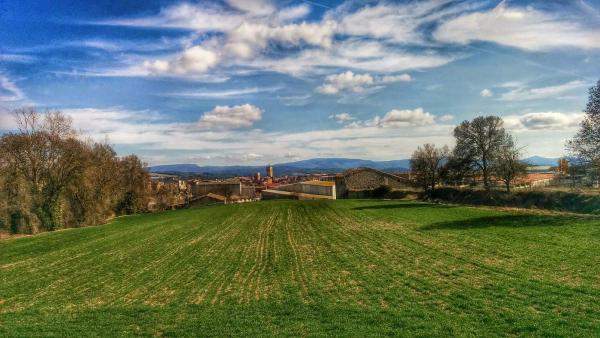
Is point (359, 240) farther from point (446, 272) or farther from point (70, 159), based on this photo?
point (70, 159)

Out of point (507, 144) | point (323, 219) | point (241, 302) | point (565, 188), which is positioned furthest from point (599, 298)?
point (507, 144)

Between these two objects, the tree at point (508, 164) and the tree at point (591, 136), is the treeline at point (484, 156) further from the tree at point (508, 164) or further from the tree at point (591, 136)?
the tree at point (591, 136)

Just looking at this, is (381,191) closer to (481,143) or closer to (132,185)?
→ (481,143)

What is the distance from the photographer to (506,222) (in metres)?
32.0

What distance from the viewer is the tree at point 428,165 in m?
76.0

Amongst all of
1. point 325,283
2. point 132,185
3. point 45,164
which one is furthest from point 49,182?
point 325,283

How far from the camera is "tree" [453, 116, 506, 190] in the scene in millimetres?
60219

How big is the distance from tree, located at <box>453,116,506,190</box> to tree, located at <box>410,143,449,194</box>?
37.6ft

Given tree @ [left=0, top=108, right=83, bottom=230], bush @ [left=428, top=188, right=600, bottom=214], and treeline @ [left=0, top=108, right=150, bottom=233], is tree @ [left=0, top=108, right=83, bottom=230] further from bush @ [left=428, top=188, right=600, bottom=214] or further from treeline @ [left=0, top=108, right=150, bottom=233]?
bush @ [left=428, top=188, right=600, bottom=214]

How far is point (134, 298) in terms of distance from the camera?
16984mm

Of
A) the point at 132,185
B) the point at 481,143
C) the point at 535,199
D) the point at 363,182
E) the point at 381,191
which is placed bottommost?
the point at 381,191

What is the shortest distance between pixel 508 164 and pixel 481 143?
19.0 ft

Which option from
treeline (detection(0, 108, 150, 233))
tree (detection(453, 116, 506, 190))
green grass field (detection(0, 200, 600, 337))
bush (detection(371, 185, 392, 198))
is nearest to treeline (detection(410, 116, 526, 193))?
tree (detection(453, 116, 506, 190))

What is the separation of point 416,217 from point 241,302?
2784cm
